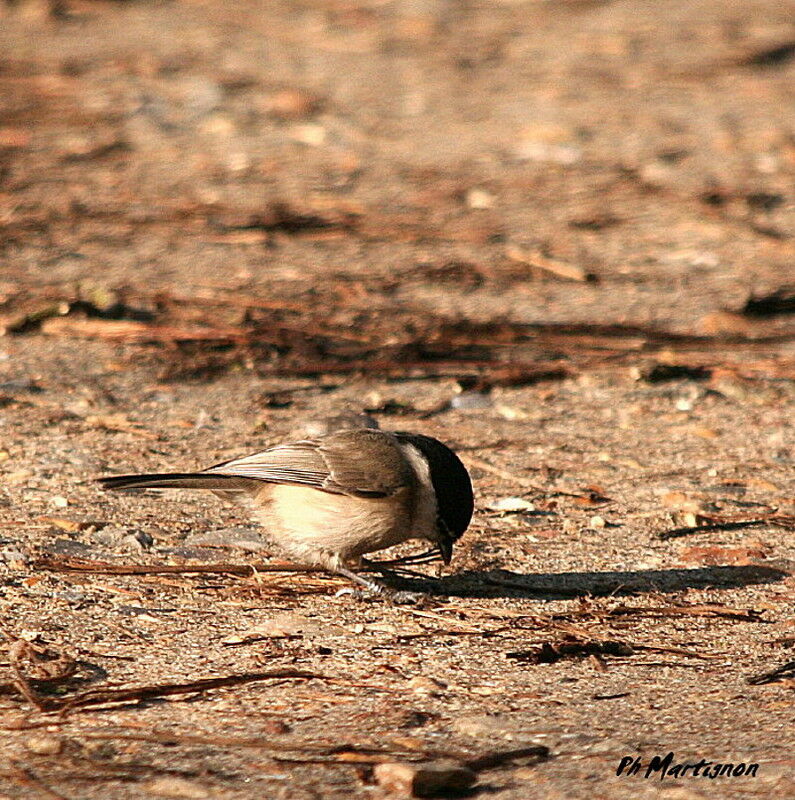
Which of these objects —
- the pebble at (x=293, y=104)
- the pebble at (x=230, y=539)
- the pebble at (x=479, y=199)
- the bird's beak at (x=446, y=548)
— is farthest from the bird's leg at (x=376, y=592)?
the pebble at (x=293, y=104)

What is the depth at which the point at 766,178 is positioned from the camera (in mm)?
10297

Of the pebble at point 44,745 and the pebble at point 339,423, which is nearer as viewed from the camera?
the pebble at point 44,745

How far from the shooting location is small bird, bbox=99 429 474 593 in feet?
14.1

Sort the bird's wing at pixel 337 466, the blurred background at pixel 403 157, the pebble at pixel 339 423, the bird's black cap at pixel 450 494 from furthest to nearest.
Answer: the blurred background at pixel 403 157
the pebble at pixel 339 423
the bird's wing at pixel 337 466
the bird's black cap at pixel 450 494

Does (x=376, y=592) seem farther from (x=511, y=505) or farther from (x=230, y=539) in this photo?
(x=511, y=505)

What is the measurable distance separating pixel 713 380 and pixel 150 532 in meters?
3.12

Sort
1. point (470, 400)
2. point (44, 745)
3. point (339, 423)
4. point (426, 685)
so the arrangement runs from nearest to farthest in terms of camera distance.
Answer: point (44, 745) → point (426, 685) → point (339, 423) → point (470, 400)

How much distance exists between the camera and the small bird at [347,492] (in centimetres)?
429

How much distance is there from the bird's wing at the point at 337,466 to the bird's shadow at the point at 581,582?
0.35 m

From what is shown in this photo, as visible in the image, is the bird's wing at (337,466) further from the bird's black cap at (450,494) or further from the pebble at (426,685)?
the pebble at (426,685)

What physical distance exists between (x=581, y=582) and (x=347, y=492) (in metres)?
0.82

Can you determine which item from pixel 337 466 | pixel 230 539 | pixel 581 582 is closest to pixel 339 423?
pixel 230 539

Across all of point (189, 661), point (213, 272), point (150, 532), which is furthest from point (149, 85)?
point (189, 661)

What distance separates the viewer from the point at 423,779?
2963 mm
